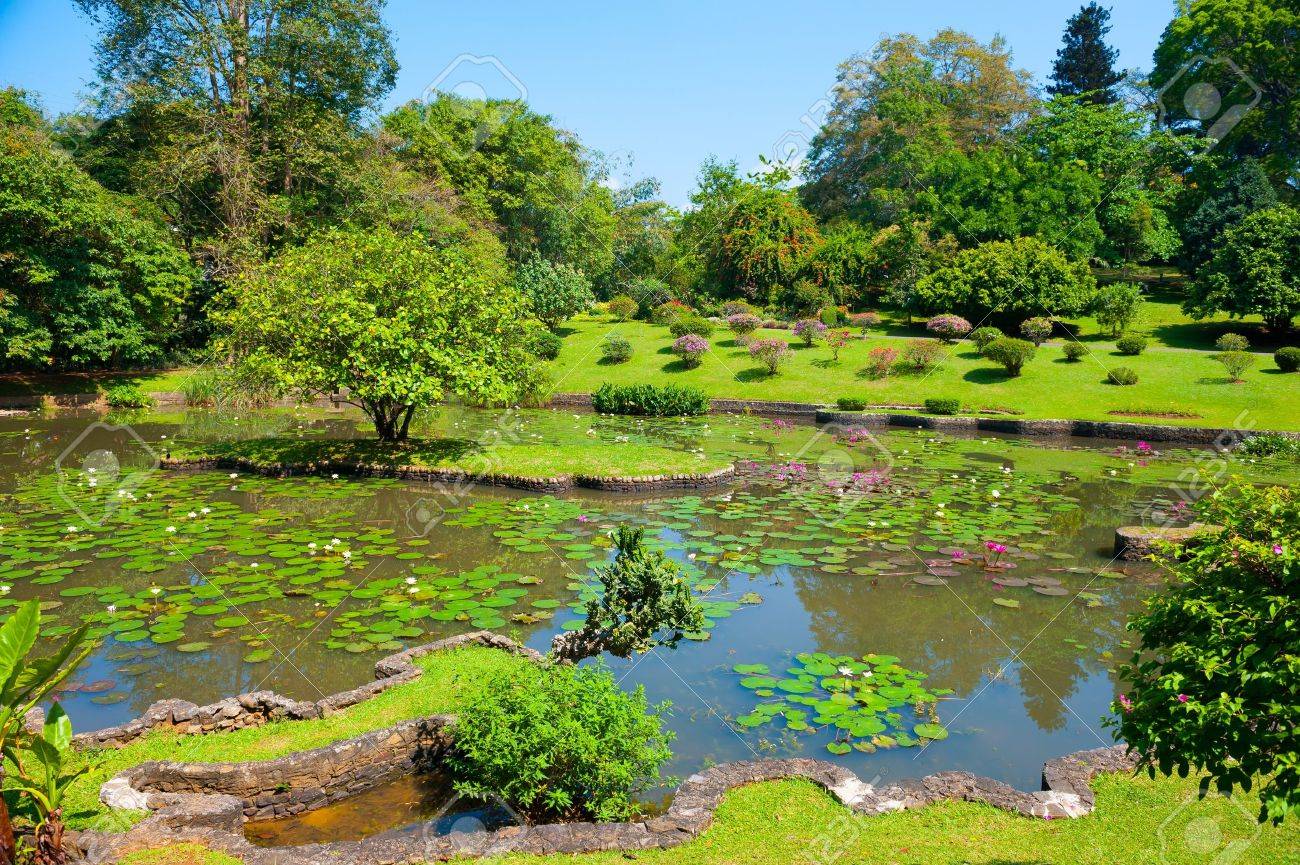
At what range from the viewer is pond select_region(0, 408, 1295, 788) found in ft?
22.6

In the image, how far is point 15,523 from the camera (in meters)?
11.5

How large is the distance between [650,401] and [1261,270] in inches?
847

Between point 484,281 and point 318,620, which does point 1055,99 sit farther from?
point 318,620

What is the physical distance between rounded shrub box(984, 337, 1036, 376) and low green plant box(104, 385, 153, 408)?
27608 mm

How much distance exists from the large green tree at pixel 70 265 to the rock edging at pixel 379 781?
22917 mm

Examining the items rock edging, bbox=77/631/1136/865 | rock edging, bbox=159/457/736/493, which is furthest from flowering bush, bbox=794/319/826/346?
rock edging, bbox=77/631/1136/865

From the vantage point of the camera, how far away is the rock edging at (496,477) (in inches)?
579

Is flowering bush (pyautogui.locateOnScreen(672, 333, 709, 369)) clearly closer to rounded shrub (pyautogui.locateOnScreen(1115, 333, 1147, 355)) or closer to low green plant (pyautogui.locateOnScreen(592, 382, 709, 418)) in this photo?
low green plant (pyautogui.locateOnScreen(592, 382, 709, 418))

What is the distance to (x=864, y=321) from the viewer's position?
32688 mm

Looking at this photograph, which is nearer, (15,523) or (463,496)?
(15,523)

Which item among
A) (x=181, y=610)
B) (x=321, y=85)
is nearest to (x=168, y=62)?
(x=321, y=85)

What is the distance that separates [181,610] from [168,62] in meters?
29.4

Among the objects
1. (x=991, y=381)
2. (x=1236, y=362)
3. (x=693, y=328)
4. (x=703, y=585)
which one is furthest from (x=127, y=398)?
(x=1236, y=362)

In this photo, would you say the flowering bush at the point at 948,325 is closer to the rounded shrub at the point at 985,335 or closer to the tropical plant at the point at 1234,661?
the rounded shrub at the point at 985,335
